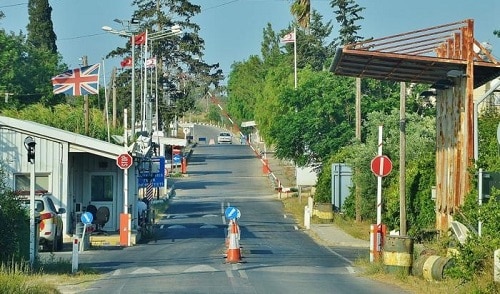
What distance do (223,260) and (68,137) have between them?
11.4 metres

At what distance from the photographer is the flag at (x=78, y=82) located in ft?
135

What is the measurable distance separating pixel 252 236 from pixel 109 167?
6.19 meters

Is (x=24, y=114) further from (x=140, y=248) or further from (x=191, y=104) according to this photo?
(x=140, y=248)

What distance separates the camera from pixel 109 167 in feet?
133

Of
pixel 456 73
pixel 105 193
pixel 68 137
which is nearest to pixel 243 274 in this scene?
pixel 456 73

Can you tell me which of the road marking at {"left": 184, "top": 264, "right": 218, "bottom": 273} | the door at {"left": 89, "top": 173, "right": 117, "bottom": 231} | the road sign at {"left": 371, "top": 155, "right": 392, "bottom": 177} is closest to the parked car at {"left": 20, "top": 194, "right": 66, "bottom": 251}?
the road marking at {"left": 184, "top": 264, "right": 218, "bottom": 273}

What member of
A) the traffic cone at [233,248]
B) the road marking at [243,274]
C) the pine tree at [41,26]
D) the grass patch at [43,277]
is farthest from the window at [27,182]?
the pine tree at [41,26]

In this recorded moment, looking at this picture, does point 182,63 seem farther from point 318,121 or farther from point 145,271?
point 145,271

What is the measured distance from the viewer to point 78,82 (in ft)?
135

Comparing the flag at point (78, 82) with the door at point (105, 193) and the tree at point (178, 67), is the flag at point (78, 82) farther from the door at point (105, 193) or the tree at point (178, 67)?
the tree at point (178, 67)

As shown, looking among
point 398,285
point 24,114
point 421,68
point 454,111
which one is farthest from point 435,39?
point 24,114

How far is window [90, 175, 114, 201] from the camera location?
133 feet

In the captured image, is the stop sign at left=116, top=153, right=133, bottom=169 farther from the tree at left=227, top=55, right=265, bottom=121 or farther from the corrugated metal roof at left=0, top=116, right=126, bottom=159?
the tree at left=227, top=55, right=265, bottom=121

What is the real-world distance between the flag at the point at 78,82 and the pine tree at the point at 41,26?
45200 millimetres
